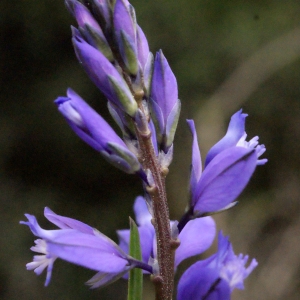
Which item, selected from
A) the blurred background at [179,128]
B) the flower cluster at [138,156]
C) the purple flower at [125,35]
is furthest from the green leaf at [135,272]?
the blurred background at [179,128]

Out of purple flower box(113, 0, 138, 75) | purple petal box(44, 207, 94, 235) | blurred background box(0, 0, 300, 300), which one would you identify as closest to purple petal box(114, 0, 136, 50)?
purple flower box(113, 0, 138, 75)

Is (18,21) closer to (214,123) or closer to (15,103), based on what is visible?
(15,103)

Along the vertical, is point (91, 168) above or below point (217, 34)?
below

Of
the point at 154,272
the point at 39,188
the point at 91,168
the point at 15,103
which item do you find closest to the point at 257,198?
the point at 91,168

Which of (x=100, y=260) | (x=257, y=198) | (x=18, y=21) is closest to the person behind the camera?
(x=100, y=260)

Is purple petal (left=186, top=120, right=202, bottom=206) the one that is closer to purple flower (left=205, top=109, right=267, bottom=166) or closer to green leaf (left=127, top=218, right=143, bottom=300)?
purple flower (left=205, top=109, right=267, bottom=166)

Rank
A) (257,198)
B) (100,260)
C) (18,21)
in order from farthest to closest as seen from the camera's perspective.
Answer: (257,198)
(18,21)
(100,260)
